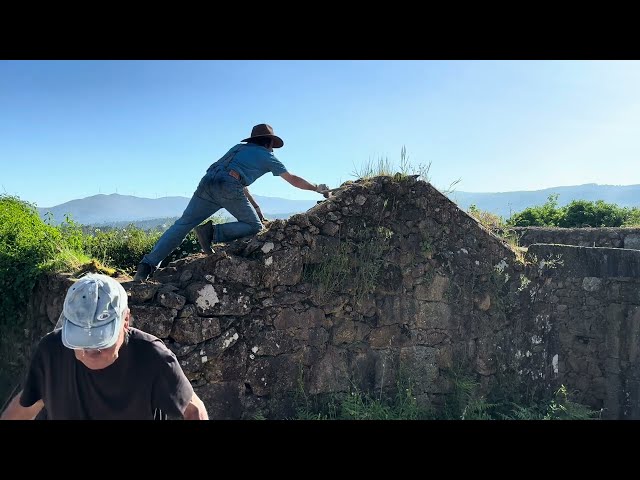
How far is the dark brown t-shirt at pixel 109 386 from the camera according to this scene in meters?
2.22

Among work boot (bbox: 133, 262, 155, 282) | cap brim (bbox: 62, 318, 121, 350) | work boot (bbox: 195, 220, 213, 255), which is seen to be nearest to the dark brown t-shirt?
cap brim (bbox: 62, 318, 121, 350)

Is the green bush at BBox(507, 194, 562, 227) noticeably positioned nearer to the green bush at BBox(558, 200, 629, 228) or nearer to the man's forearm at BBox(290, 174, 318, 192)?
the green bush at BBox(558, 200, 629, 228)

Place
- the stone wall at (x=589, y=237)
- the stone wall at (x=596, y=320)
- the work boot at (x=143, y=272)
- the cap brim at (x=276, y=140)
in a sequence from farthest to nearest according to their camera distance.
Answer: the stone wall at (x=589, y=237) < the stone wall at (x=596, y=320) < the cap brim at (x=276, y=140) < the work boot at (x=143, y=272)

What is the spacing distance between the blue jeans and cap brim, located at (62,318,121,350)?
2863 millimetres

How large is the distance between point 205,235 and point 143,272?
2.34 ft

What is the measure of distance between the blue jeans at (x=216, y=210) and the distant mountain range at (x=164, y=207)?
0.87 feet

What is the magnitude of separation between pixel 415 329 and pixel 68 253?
3842 mm

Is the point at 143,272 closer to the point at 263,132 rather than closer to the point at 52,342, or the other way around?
the point at 263,132

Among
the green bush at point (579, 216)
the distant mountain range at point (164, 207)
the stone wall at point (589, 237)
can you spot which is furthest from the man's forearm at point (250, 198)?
the green bush at point (579, 216)

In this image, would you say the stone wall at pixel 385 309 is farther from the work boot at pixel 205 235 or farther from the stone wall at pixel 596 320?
the work boot at pixel 205 235

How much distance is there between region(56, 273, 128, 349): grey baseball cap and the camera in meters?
2.14

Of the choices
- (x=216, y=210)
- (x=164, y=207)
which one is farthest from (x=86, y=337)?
(x=164, y=207)

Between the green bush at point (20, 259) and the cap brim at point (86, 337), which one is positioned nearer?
the cap brim at point (86, 337)

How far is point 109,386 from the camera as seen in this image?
2232mm
